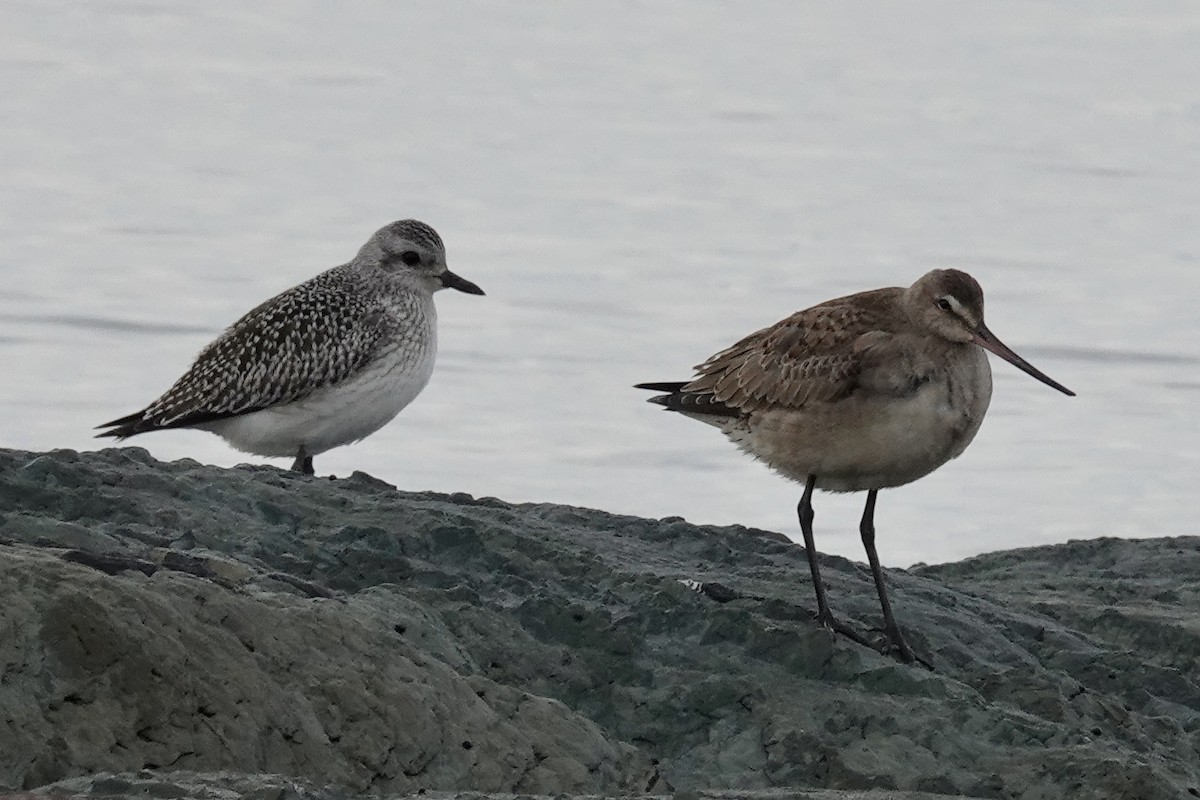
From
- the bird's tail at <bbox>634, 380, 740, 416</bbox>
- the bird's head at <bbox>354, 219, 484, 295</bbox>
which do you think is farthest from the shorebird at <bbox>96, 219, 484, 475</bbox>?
the bird's tail at <bbox>634, 380, 740, 416</bbox>

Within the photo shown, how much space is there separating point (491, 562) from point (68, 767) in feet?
7.26

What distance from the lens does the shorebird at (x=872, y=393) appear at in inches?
298

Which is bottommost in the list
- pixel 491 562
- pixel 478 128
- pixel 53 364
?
pixel 491 562

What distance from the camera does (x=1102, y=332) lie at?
604 inches

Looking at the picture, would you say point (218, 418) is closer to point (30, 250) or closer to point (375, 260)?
point (375, 260)

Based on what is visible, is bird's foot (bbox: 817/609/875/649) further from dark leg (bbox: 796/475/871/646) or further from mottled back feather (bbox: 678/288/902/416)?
mottled back feather (bbox: 678/288/902/416)

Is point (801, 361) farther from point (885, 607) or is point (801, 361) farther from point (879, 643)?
point (879, 643)

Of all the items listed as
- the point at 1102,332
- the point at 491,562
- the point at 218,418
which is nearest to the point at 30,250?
the point at 218,418

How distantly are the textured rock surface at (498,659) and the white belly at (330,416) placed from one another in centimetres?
217

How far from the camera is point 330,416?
34.9ft

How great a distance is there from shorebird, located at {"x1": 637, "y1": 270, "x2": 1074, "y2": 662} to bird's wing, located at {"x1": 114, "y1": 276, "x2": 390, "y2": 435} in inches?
118

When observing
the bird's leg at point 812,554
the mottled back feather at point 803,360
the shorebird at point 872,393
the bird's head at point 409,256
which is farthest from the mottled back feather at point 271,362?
the bird's leg at point 812,554

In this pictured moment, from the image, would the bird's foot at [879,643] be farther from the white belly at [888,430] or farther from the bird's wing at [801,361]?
the bird's wing at [801,361]

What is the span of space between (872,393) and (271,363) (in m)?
3.87
